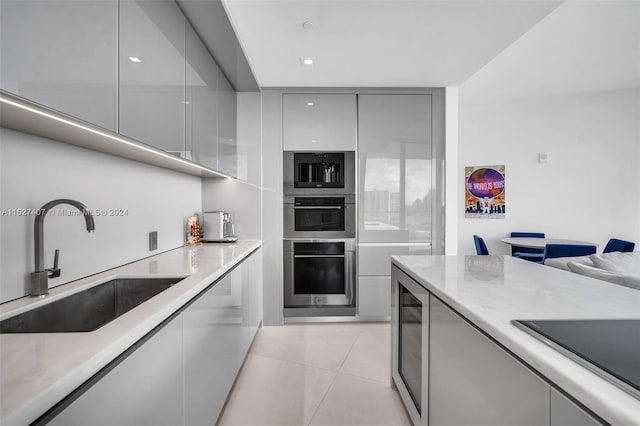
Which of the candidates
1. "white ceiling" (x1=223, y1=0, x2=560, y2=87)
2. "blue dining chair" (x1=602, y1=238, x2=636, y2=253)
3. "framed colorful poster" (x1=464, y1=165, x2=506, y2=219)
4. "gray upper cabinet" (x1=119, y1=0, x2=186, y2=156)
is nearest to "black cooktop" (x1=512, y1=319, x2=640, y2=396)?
"gray upper cabinet" (x1=119, y1=0, x2=186, y2=156)

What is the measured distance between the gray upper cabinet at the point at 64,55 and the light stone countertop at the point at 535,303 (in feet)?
4.78

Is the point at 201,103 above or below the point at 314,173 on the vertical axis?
above

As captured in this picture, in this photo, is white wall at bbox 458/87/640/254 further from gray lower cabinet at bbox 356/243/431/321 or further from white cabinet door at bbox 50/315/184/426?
white cabinet door at bbox 50/315/184/426

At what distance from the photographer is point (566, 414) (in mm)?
591

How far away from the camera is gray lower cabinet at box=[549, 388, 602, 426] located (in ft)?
1.78

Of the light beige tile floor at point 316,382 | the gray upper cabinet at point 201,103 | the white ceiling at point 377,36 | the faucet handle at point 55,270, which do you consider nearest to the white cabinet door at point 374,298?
the light beige tile floor at point 316,382

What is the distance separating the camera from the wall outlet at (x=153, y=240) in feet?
6.66

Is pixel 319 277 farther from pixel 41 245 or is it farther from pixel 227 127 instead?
pixel 41 245

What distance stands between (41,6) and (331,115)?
2538 mm

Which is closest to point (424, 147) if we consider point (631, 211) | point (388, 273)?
point (388, 273)

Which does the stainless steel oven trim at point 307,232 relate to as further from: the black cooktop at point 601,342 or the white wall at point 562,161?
the white wall at point 562,161

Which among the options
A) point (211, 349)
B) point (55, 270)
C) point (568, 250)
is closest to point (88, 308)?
point (55, 270)

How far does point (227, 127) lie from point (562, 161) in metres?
5.29

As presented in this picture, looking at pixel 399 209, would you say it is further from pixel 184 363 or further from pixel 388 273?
pixel 184 363
